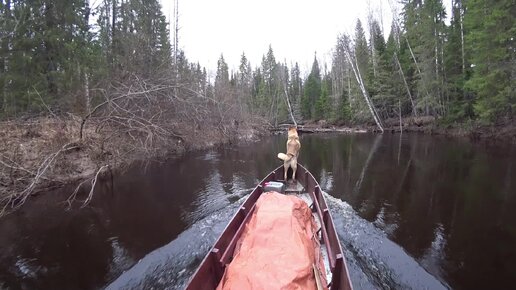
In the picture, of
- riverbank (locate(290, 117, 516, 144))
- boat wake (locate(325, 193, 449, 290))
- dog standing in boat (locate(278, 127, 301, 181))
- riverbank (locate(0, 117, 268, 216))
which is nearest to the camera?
boat wake (locate(325, 193, 449, 290))

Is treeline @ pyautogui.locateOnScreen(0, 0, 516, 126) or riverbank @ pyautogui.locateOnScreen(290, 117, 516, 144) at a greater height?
treeline @ pyautogui.locateOnScreen(0, 0, 516, 126)

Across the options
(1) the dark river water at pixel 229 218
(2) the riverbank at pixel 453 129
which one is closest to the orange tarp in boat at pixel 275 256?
(1) the dark river water at pixel 229 218

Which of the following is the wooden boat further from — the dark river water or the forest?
the forest

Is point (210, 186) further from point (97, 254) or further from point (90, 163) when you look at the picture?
point (97, 254)

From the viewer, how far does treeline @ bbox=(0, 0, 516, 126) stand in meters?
14.9

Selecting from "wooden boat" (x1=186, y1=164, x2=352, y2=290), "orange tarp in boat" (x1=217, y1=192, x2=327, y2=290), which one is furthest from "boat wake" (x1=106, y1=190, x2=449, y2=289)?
"orange tarp in boat" (x1=217, y1=192, x2=327, y2=290)

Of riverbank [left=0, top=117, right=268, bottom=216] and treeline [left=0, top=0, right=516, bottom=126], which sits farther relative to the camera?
treeline [left=0, top=0, right=516, bottom=126]

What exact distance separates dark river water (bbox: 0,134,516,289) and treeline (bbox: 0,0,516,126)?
422 centimetres

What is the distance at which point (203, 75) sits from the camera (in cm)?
3300

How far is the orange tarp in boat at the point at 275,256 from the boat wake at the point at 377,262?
1086mm

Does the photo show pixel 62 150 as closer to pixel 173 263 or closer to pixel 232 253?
pixel 173 263

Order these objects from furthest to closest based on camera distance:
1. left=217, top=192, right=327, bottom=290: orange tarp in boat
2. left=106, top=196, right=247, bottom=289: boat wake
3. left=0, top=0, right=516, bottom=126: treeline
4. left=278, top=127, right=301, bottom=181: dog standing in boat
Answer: left=0, top=0, right=516, bottom=126: treeline < left=278, top=127, right=301, bottom=181: dog standing in boat < left=106, top=196, right=247, bottom=289: boat wake < left=217, top=192, right=327, bottom=290: orange tarp in boat

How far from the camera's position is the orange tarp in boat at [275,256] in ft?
11.1

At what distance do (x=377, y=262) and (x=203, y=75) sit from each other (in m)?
29.6
